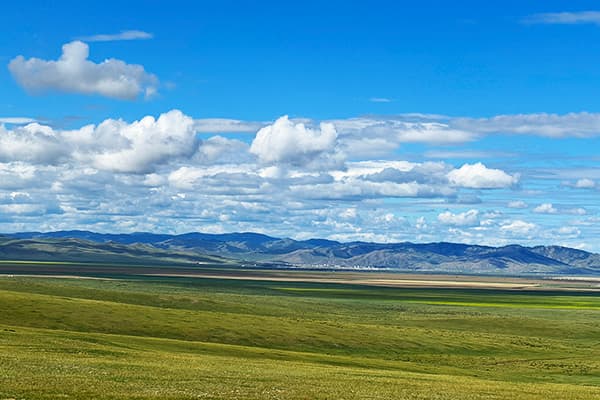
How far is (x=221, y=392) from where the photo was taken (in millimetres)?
43375

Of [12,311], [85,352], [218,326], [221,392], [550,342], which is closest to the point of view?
[221,392]

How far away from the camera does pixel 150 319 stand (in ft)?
371

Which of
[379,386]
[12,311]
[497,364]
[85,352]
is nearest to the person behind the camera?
[379,386]

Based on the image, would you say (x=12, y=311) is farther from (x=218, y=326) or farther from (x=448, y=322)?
(x=448, y=322)

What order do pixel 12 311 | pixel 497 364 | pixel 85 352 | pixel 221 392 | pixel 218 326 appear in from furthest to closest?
pixel 218 326
pixel 12 311
pixel 497 364
pixel 85 352
pixel 221 392

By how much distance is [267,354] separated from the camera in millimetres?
82000

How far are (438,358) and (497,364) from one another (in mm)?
7491

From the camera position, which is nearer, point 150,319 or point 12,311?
point 12,311

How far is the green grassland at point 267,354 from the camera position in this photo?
46.5 m

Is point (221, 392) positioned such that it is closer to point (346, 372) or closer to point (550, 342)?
point (346, 372)

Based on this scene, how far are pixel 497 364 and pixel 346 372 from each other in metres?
35.8

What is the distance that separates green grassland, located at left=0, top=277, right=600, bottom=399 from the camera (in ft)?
153

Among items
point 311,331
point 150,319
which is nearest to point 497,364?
point 311,331

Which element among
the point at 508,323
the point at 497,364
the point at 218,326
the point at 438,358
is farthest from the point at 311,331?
the point at 508,323
